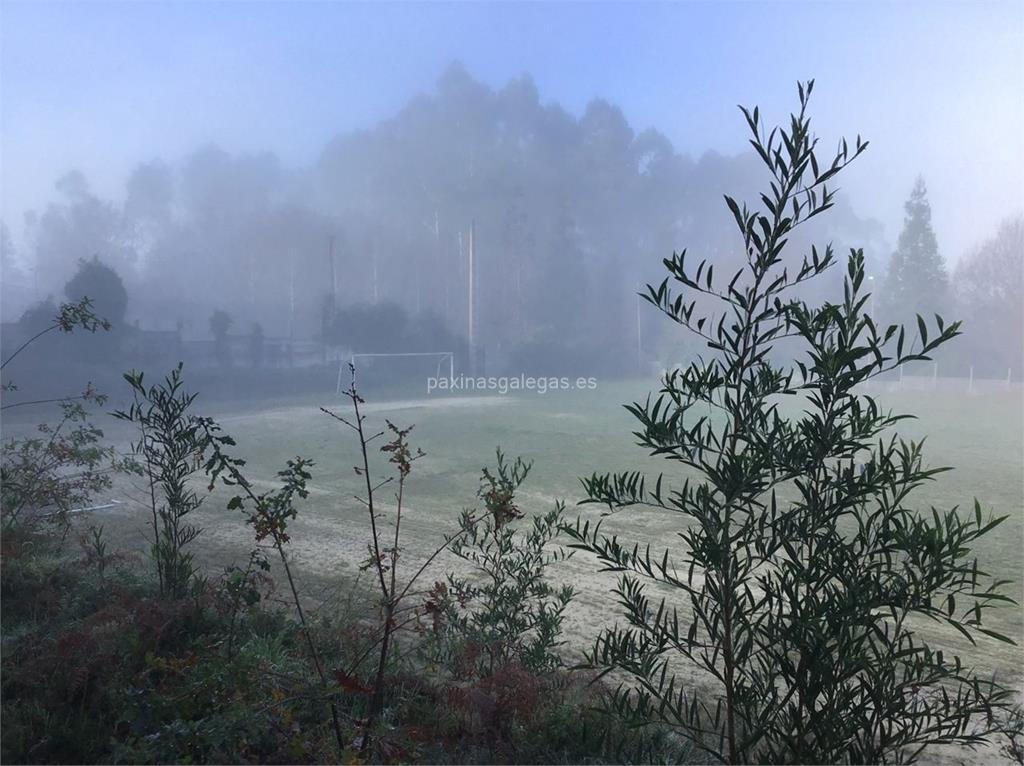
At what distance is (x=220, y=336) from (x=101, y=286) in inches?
93.2

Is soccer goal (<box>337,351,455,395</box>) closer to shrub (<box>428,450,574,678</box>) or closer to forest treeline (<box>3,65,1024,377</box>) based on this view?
forest treeline (<box>3,65,1024,377</box>)

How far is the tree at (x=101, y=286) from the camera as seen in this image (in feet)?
35.8

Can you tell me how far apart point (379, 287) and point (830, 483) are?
48.6ft

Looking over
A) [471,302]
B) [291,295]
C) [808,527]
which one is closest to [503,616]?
[808,527]

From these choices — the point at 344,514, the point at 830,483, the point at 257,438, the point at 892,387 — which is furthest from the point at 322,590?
the point at 892,387

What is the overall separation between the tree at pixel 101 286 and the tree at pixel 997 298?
1544 cm

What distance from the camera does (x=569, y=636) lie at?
121 inches

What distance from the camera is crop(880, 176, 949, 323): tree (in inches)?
547

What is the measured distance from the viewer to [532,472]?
22.2 feet

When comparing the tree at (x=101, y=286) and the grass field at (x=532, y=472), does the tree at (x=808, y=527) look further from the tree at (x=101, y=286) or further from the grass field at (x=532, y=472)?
the tree at (x=101, y=286)

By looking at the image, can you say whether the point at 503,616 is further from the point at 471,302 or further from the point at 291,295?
the point at 471,302

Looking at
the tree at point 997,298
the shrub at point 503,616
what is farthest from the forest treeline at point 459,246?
the shrub at point 503,616

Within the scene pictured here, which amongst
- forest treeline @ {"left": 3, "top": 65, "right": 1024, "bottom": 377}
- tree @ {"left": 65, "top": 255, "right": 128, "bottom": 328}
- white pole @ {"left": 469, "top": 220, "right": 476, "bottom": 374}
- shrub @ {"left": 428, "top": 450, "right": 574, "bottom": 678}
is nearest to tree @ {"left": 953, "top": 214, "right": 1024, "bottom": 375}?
forest treeline @ {"left": 3, "top": 65, "right": 1024, "bottom": 377}

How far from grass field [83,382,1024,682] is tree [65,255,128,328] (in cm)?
219
